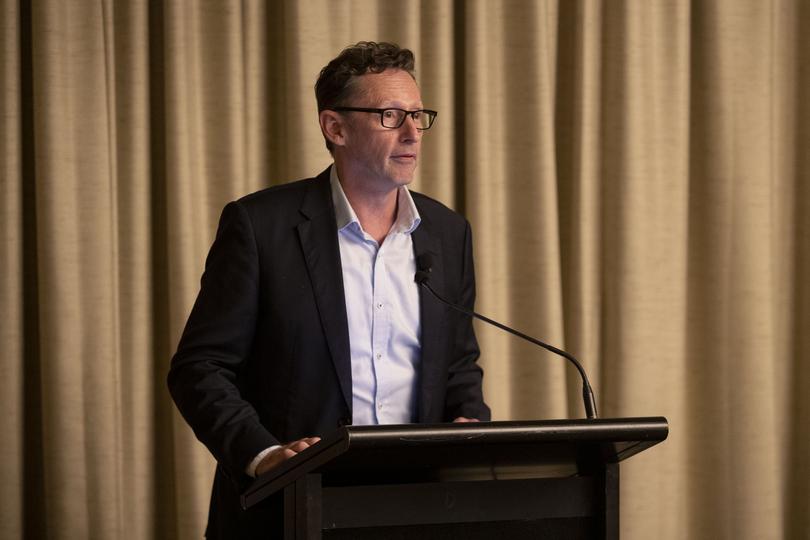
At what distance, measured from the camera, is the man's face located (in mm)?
2436

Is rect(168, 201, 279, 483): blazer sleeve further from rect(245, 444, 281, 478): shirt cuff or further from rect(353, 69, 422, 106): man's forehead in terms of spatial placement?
rect(353, 69, 422, 106): man's forehead

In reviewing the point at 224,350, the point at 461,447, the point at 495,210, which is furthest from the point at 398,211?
the point at 495,210

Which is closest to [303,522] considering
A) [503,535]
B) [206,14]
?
[503,535]

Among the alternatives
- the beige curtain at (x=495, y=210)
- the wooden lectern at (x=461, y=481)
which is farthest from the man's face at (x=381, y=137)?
the beige curtain at (x=495, y=210)

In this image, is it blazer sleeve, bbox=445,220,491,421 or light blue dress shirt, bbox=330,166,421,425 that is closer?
light blue dress shirt, bbox=330,166,421,425

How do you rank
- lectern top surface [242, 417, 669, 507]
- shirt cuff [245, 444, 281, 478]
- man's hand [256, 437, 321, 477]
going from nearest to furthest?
lectern top surface [242, 417, 669, 507], man's hand [256, 437, 321, 477], shirt cuff [245, 444, 281, 478]

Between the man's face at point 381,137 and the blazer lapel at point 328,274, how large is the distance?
0.40 ft

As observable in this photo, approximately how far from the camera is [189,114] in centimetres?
344

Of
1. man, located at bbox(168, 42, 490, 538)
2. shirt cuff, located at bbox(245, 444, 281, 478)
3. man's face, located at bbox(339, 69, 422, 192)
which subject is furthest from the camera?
man's face, located at bbox(339, 69, 422, 192)

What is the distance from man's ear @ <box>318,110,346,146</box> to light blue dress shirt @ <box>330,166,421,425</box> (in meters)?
0.13

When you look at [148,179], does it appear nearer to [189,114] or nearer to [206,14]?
[189,114]

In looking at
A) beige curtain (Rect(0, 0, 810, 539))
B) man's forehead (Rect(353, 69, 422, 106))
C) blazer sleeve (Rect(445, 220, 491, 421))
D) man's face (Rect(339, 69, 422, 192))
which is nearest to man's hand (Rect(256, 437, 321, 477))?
blazer sleeve (Rect(445, 220, 491, 421))

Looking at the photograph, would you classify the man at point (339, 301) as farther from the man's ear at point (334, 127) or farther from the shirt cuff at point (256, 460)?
the shirt cuff at point (256, 460)

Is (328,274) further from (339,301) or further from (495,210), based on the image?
(495,210)
